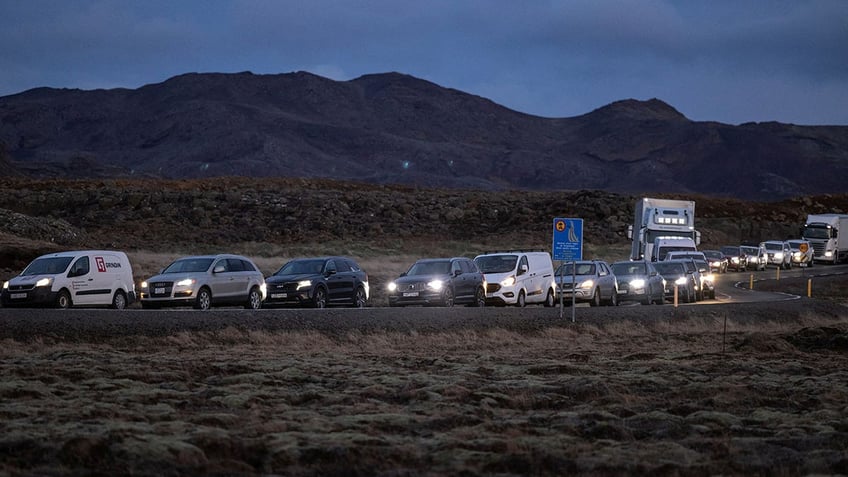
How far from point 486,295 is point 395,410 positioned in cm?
1974

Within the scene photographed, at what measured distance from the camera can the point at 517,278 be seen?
33156 millimetres

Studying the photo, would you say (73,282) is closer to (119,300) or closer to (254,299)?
(119,300)

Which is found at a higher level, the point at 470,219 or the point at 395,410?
the point at 470,219

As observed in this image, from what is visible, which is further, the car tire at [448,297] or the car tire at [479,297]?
the car tire at [479,297]

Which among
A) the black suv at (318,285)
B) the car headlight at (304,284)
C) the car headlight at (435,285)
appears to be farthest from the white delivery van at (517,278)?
the car headlight at (304,284)

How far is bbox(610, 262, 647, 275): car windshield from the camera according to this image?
37000 mm

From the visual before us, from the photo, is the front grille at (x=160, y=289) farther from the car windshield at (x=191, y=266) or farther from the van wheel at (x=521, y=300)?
the van wheel at (x=521, y=300)

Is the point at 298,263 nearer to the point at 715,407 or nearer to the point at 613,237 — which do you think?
the point at 715,407

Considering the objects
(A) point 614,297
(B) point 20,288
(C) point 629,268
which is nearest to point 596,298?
(A) point 614,297

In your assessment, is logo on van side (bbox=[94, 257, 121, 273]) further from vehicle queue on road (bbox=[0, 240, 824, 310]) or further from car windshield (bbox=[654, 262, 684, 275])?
car windshield (bbox=[654, 262, 684, 275])

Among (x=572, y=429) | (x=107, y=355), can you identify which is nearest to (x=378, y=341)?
(x=107, y=355)

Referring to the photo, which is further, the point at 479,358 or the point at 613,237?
the point at 613,237

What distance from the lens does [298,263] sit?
31.3 meters

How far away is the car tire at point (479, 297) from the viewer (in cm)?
3181
